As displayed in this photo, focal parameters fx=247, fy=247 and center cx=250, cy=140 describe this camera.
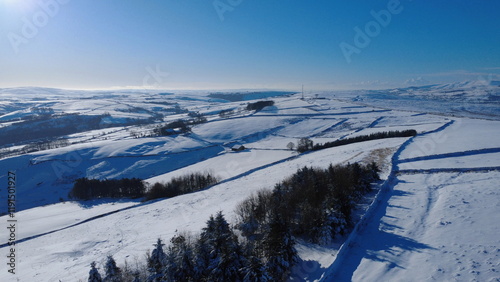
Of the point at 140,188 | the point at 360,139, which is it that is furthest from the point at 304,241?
the point at 360,139

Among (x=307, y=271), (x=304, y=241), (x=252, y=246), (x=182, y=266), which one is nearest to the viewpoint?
(x=182, y=266)

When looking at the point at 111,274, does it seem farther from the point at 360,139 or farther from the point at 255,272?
the point at 360,139

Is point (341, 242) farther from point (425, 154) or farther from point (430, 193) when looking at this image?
point (425, 154)

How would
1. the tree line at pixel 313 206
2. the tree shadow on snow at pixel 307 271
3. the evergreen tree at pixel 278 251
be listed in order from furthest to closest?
the tree line at pixel 313 206
the tree shadow on snow at pixel 307 271
the evergreen tree at pixel 278 251

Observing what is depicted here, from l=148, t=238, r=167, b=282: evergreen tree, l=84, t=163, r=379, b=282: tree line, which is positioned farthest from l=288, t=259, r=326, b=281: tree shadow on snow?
l=148, t=238, r=167, b=282: evergreen tree

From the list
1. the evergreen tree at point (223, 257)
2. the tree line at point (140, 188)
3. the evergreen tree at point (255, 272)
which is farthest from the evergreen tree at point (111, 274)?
the tree line at point (140, 188)

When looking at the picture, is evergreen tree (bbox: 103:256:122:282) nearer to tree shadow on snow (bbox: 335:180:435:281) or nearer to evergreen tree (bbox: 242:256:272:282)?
evergreen tree (bbox: 242:256:272:282)

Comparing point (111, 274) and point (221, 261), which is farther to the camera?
point (111, 274)

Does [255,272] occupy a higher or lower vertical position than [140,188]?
higher

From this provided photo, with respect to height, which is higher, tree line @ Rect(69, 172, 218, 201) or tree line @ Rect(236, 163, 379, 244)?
tree line @ Rect(236, 163, 379, 244)

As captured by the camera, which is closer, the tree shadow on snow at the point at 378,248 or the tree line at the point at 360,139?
the tree shadow on snow at the point at 378,248

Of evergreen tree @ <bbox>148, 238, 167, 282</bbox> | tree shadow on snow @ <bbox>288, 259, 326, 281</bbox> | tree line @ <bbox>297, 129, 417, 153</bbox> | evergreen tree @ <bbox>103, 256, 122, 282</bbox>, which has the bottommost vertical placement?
tree line @ <bbox>297, 129, 417, 153</bbox>

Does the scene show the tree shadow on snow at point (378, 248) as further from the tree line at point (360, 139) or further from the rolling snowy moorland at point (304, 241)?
the tree line at point (360, 139)

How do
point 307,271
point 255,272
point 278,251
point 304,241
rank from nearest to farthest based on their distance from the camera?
point 255,272, point 278,251, point 307,271, point 304,241
